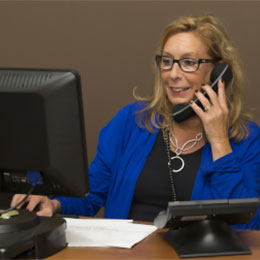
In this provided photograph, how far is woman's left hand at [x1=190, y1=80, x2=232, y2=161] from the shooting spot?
198cm

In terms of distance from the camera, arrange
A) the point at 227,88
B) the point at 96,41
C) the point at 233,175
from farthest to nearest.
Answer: the point at 96,41 < the point at 227,88 < the point at 233,175

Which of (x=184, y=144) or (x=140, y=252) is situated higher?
(x=184, y=144)

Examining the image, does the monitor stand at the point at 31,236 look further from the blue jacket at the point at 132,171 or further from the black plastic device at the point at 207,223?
the blue jacket at the point at 132,171

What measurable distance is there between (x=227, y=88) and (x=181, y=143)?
0.33 meters

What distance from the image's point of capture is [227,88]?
88.0 inches

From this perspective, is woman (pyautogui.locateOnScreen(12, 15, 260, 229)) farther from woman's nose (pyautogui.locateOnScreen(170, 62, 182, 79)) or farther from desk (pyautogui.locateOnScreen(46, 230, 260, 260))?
desk (pyautogui.locateOnScreen(46, 230, 260, 260))

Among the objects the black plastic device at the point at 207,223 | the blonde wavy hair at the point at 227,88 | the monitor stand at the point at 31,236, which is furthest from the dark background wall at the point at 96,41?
the monitor stand at the point at 31,236

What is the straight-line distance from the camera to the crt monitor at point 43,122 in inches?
50.4

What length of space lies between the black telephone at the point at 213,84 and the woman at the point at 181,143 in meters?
0.02

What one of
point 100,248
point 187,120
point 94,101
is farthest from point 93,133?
point 100,248

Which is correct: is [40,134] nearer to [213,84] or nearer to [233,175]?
[233,175]

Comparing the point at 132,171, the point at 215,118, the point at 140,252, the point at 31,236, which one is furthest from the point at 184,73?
the point at 31,236

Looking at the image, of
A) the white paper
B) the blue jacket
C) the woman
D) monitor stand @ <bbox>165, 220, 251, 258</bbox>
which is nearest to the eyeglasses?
the woman

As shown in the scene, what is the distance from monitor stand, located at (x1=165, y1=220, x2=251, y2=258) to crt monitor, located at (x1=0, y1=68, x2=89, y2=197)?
33 centimetres
